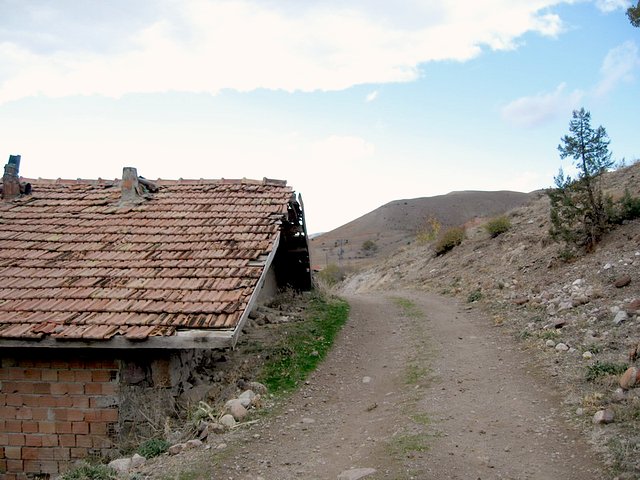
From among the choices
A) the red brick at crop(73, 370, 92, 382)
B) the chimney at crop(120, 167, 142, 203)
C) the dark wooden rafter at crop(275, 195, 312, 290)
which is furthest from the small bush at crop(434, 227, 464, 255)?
the red brick at crop(73, 370, 92, 382)

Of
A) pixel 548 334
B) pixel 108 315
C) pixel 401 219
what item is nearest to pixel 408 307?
pixel 548 334

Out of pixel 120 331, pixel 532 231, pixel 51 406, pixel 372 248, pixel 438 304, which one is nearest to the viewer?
pixel 120 331

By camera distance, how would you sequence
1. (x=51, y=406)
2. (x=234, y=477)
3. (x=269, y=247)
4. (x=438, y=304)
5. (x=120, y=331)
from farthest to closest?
(x=438, y=304) → (x=269, y=247) → (x=51, y=406) → (x=120, y=331) → (x=234, y=477)

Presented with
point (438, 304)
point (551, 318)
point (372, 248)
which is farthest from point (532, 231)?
point (372, 248)

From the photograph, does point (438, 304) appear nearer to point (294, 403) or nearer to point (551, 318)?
point (551, 318)

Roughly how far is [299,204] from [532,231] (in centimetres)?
1038

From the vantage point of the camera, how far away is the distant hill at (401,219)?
65625 millimetres

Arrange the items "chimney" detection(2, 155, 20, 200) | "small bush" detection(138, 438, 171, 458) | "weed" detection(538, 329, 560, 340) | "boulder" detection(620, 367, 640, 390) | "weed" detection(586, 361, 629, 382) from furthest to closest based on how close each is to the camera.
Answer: "chimney" detection(2, 155, 20, 200), "weed" detection(538, 329, 560, 340), "weed" detection(586, 361, 629, 382), "small bush" detection(138, 438, 171, 458), "boulder" detection(620, 367, 640, 390)

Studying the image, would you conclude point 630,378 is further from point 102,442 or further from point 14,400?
point 14,400

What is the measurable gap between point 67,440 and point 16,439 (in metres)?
0.78

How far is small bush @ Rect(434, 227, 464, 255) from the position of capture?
2392 centimetres

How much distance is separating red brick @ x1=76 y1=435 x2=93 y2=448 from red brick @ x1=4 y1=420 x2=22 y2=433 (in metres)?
0.90

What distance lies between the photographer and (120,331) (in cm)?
666

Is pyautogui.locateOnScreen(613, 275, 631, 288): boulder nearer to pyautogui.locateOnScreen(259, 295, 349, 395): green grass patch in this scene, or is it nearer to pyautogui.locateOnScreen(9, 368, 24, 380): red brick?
pyautogui.locateOnScreen(259, 295, 349, 395): green grass patch
